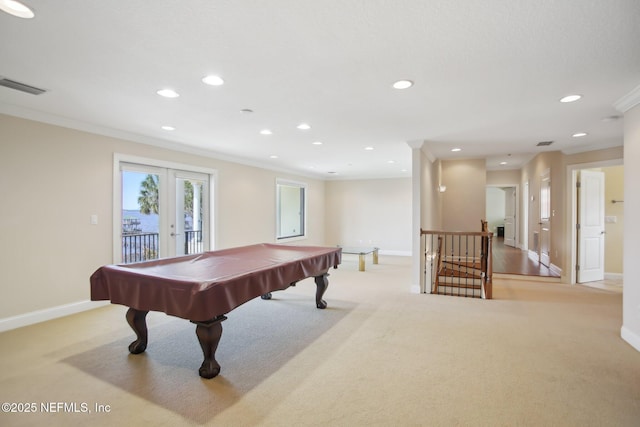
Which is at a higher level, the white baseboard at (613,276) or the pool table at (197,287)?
the pool table at (197,287)

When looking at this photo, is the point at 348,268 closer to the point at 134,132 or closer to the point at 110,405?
the point at 134,132

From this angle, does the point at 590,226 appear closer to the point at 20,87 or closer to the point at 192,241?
the point at 192,241

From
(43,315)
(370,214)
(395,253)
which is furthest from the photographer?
(370,214)

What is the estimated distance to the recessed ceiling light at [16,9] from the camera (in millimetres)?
1649

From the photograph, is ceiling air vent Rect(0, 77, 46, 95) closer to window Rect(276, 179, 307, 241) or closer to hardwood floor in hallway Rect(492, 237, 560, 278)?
window Rect(276, 179, 307, 241)

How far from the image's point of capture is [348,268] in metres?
6.94

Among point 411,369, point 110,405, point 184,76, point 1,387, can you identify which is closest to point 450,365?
point 411,369

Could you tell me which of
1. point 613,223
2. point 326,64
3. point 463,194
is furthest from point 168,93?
point 613,223

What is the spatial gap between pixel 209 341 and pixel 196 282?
537mm

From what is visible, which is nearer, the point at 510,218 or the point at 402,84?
the point at 402,84

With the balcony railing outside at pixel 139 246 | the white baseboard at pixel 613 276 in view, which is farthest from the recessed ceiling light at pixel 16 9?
the white baseboard at pixel 613 276

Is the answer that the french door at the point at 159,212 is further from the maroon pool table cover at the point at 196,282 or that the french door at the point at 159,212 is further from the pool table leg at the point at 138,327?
the pool table leg at the point at 138,327

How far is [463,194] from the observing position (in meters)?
7.15

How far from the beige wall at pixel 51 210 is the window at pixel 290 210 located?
3.77m
